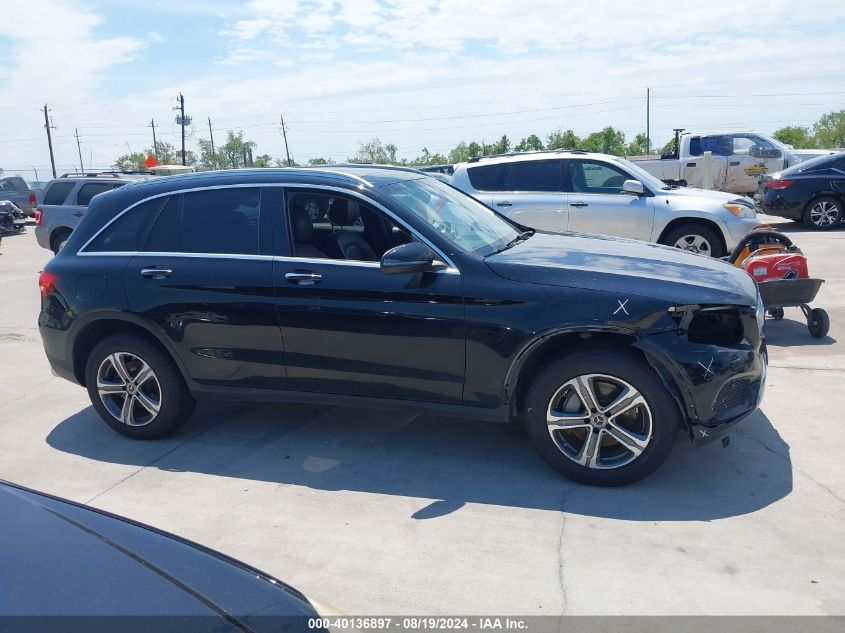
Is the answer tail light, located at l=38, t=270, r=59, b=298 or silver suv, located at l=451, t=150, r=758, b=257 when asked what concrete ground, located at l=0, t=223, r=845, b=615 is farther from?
silver suv, located at l=451, t=150, r=758, b=257

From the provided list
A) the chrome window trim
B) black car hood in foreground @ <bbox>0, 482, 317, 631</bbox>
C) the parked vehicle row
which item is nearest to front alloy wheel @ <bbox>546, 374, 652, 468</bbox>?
the chrome window trim

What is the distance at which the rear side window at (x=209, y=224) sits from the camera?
5.31m

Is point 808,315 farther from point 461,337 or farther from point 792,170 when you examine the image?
point 792,170

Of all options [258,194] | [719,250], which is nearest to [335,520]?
[258,194]

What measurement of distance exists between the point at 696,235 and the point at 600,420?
6629mm

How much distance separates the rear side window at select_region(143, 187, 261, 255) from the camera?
5.31m

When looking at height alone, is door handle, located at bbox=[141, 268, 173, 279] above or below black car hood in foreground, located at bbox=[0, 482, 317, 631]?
above

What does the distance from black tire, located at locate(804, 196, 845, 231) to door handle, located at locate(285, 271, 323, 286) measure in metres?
13.0

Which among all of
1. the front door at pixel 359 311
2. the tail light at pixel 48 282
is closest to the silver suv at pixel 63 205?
the tail light at pixel 48 282

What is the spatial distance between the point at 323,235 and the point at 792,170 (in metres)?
13.3

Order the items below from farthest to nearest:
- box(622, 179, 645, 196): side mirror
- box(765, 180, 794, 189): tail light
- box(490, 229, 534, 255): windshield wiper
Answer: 1. box(765, 180, 794, 189): tail light
2. box(622, 179, 645, 196): side mirror
3. box(490, 229, 534, 255): windshield wiper

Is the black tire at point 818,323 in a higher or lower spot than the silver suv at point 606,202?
lower

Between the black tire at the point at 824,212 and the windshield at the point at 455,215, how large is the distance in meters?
11.5

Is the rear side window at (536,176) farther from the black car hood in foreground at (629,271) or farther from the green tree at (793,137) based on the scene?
the green tree at (793,137)
